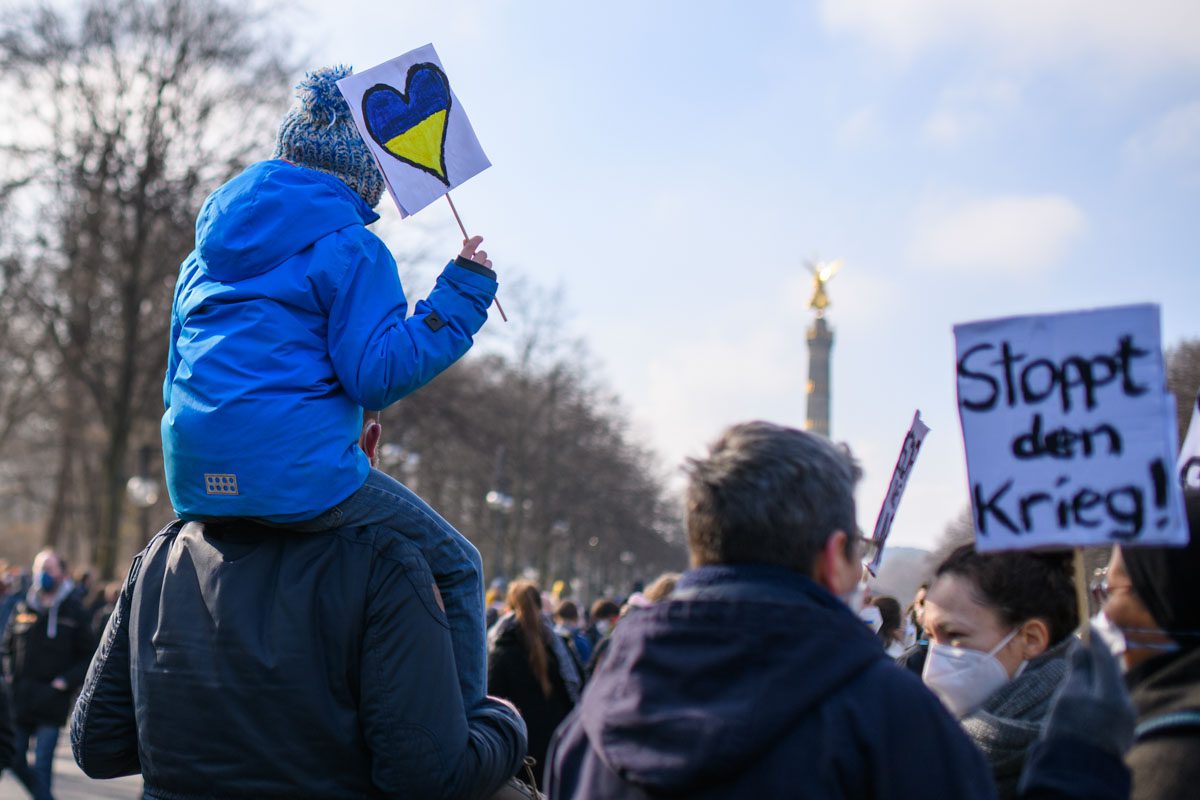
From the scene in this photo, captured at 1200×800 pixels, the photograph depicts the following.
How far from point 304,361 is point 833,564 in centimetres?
119

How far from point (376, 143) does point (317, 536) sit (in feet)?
3.43

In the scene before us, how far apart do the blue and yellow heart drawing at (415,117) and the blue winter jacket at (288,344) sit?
339 mm

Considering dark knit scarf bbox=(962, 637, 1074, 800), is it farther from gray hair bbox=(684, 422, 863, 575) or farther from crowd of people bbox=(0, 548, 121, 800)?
crowd of people bbox=(0, 548, 121, 800)

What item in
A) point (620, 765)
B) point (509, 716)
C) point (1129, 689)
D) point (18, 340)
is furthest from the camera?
point (18, 340)

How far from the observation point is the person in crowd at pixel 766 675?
2113mm

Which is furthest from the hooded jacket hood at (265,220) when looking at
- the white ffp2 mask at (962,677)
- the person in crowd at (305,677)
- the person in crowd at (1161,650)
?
the person in crowd at (1161,650)

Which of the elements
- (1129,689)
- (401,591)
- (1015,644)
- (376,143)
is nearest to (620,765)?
(401,591)

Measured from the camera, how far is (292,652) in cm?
277

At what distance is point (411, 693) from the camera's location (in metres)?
2.78

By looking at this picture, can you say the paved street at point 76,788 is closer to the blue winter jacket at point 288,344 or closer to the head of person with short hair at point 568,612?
the head of person with short hair at point 568,612

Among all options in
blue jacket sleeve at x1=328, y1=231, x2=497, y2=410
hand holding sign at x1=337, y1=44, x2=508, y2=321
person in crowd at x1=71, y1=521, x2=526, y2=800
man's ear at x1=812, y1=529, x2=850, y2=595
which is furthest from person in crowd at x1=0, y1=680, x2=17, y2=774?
man's ear at x1=812, y1=529, x2=850, y2=595

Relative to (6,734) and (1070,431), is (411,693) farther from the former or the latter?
(6,734)

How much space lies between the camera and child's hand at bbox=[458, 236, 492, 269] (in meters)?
3.14

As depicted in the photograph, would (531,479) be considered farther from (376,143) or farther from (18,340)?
(376,143)
